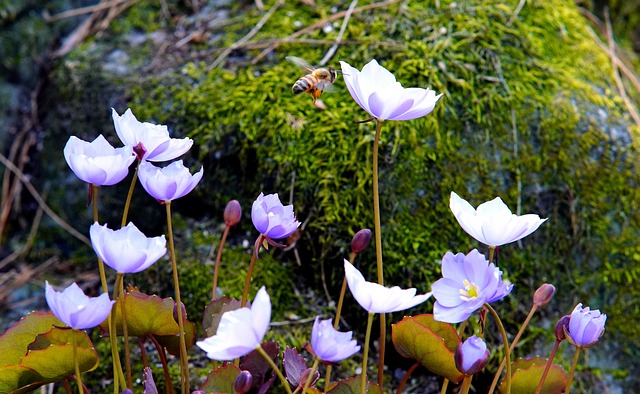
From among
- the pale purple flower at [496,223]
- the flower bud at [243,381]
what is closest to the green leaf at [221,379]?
the flower bud at [243,381]

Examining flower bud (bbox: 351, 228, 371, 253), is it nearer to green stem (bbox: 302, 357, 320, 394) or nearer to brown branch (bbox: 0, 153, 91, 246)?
green stem (bbox: 302, 357, 320, 394)

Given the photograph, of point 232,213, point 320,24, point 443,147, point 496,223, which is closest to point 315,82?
point 232,213

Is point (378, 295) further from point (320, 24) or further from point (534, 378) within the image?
point (320, 24)

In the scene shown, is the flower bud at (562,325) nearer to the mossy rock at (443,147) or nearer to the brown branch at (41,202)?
the mossy rock at (443,147)

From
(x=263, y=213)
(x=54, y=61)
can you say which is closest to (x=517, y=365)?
(x=263, y=213)

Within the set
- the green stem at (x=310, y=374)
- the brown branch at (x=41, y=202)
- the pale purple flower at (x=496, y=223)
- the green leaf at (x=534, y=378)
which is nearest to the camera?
the green stem at (x=310, y=374)

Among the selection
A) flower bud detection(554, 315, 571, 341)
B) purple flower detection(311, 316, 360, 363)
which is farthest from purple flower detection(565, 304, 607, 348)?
purple flower detection(311, 316, 360, 363)

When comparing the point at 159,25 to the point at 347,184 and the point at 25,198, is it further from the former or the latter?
the point at 347,184
